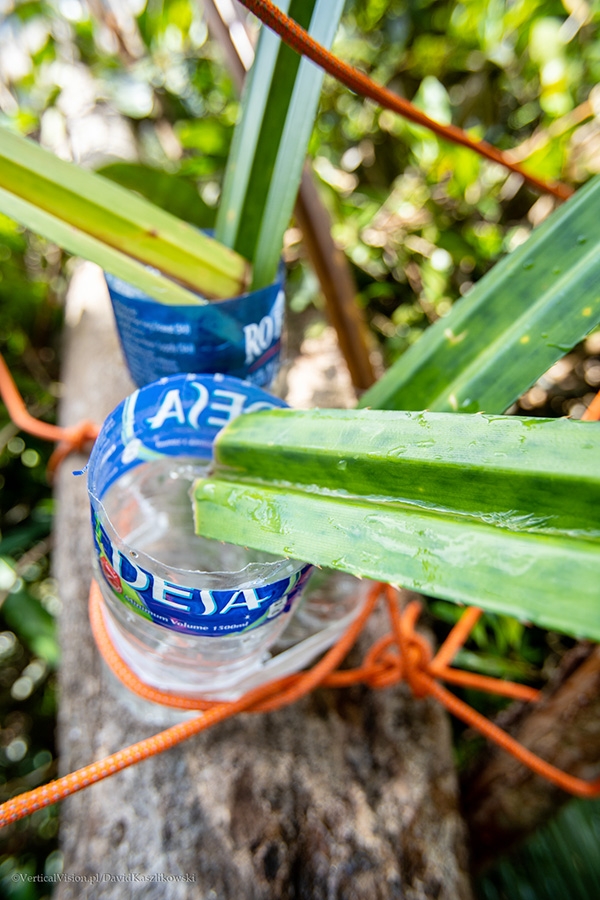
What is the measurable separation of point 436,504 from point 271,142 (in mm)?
395

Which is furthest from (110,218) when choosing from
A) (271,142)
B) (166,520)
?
(166,520)

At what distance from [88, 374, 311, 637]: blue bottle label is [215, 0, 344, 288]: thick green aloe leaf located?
0.55 ft

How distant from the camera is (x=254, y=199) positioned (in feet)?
1.79

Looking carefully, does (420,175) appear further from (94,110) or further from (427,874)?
(427,874)

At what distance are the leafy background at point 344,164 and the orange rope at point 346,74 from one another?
44cm

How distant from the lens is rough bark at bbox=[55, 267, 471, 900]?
48cm

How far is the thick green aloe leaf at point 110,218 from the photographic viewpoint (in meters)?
0.43

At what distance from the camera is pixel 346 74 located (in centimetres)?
41

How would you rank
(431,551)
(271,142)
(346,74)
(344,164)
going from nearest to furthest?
(431,551) → (346,74) → (271,142) → (344,164)

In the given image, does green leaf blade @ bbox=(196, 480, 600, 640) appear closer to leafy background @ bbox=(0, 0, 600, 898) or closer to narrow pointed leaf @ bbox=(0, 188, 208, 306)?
narrow pointed leaf @ bbox=(0, 188, 208, 306)

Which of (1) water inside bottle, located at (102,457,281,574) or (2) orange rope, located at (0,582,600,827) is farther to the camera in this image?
(1) water inside bottle, located at (102,457,281,574)

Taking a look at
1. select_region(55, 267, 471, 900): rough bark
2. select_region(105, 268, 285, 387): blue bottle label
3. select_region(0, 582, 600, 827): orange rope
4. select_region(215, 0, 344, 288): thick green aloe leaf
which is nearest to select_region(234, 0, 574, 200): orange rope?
select_region(215, 0, 344, 288): thick green aloe leaf

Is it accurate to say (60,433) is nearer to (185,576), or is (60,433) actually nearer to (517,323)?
(185,576)

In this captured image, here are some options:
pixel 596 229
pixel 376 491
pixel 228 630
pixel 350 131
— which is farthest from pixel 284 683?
pixel 350 131
